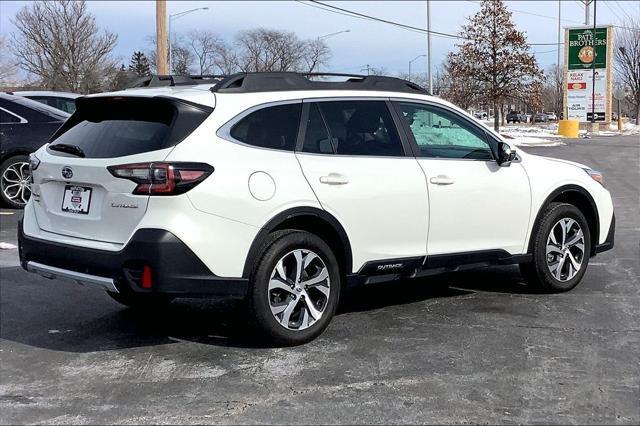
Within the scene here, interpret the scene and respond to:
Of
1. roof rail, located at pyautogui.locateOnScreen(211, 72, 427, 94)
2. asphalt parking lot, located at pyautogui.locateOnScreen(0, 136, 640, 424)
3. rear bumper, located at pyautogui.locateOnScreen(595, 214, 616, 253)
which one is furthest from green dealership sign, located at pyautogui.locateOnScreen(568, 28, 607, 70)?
roof rail, located at pyautogui.locateOnScreen(211, 72, 427, 94)

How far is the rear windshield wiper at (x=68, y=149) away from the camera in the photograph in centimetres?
470

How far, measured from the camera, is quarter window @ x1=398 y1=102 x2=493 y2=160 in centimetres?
559

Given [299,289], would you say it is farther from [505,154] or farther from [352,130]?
[505,154]

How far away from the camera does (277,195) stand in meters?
4.54

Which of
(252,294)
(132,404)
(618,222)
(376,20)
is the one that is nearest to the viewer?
(132,404)

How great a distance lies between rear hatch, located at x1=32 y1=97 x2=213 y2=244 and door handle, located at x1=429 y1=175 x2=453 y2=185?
5.98 ft

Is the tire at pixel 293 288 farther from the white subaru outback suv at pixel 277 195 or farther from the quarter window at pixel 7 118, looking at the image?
the quarter window at pixel 7 118

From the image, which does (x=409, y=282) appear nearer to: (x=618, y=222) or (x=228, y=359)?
(x=228, y=359)

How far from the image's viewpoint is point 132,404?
390 cm

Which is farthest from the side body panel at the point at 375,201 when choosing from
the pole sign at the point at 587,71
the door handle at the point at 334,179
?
the pole sign at the point at 587,71

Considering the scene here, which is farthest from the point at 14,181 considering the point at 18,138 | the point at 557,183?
the point at 557,183

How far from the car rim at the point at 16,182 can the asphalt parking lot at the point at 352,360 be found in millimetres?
4638

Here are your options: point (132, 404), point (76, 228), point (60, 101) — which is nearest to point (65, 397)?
point (132, 404)

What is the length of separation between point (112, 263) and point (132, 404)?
0.87 meters
